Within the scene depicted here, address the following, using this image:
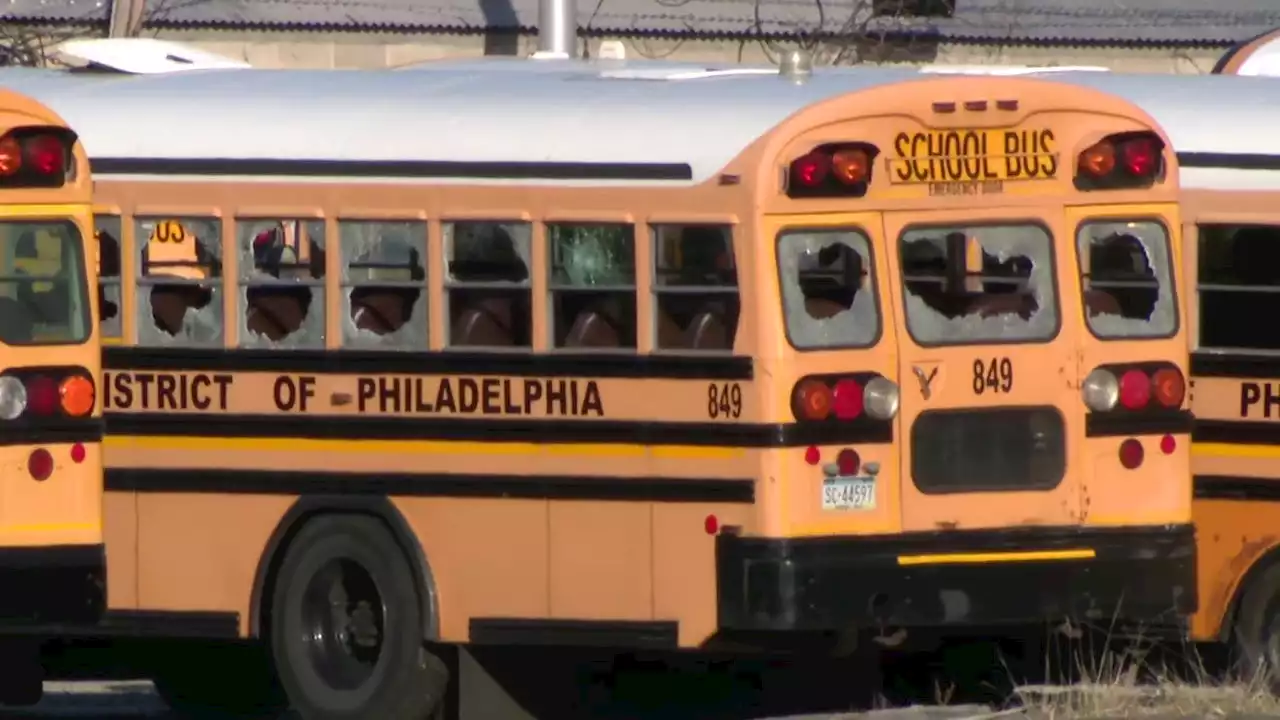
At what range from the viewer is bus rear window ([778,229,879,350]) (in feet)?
33.0

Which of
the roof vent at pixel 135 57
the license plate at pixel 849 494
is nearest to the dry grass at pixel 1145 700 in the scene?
the license plate at pixel 849 494

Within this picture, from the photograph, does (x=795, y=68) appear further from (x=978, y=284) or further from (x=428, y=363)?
(x=428, y=363)

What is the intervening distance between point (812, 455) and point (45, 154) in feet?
8.63

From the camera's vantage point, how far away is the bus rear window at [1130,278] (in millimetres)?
10680

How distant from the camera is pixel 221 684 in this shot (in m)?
12.8

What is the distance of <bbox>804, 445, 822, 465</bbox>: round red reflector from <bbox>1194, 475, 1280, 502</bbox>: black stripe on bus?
173 centimetres

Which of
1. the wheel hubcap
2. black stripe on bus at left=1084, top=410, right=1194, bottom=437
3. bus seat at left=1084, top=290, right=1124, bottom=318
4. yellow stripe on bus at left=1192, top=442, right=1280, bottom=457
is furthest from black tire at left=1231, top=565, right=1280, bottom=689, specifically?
the wheel hubcap

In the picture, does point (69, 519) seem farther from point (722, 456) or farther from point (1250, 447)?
point (1250, 447)

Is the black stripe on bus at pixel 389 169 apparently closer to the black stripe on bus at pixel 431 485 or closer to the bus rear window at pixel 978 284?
the bus rear window at pixel 978 284

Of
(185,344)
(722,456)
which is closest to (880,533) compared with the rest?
(722,456)

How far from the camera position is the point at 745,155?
10.1 m

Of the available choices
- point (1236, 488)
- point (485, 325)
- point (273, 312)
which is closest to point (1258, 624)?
point (1236, 488)

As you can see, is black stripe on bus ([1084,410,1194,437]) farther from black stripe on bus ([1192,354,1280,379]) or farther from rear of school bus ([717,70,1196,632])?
black stripe on bus ([1192,354,1280,379])

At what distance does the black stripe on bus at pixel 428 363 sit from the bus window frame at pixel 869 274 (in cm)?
18
